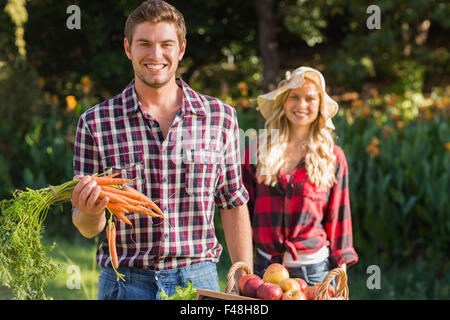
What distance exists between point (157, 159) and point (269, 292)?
65 centimetres

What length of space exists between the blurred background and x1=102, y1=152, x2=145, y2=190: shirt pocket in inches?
48.4

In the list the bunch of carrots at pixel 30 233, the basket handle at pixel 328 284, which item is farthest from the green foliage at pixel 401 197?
the bunch of carrots at pixel 30 233

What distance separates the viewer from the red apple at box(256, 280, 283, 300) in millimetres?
1967

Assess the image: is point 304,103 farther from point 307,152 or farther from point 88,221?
point 88,221

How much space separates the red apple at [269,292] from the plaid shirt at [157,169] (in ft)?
1.05

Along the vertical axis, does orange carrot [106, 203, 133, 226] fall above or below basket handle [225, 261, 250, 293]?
above

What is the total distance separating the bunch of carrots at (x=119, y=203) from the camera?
1.98 metres

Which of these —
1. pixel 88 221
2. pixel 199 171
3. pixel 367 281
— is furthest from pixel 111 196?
pixel 367 281

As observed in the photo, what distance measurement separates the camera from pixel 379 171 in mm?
5426

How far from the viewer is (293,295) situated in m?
2.02

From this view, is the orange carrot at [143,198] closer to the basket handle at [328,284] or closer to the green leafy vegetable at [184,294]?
the green leafy vegetable at [184,294]

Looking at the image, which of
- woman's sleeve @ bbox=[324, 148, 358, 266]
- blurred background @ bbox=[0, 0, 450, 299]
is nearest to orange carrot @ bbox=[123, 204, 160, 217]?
woman's sleeve @ bbox=[324, 148, 358, 266]

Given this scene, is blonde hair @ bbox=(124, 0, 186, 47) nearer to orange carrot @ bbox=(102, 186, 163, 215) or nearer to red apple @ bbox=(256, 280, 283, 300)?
orange carrot @ bbox=(102, 186, 163, 215)
